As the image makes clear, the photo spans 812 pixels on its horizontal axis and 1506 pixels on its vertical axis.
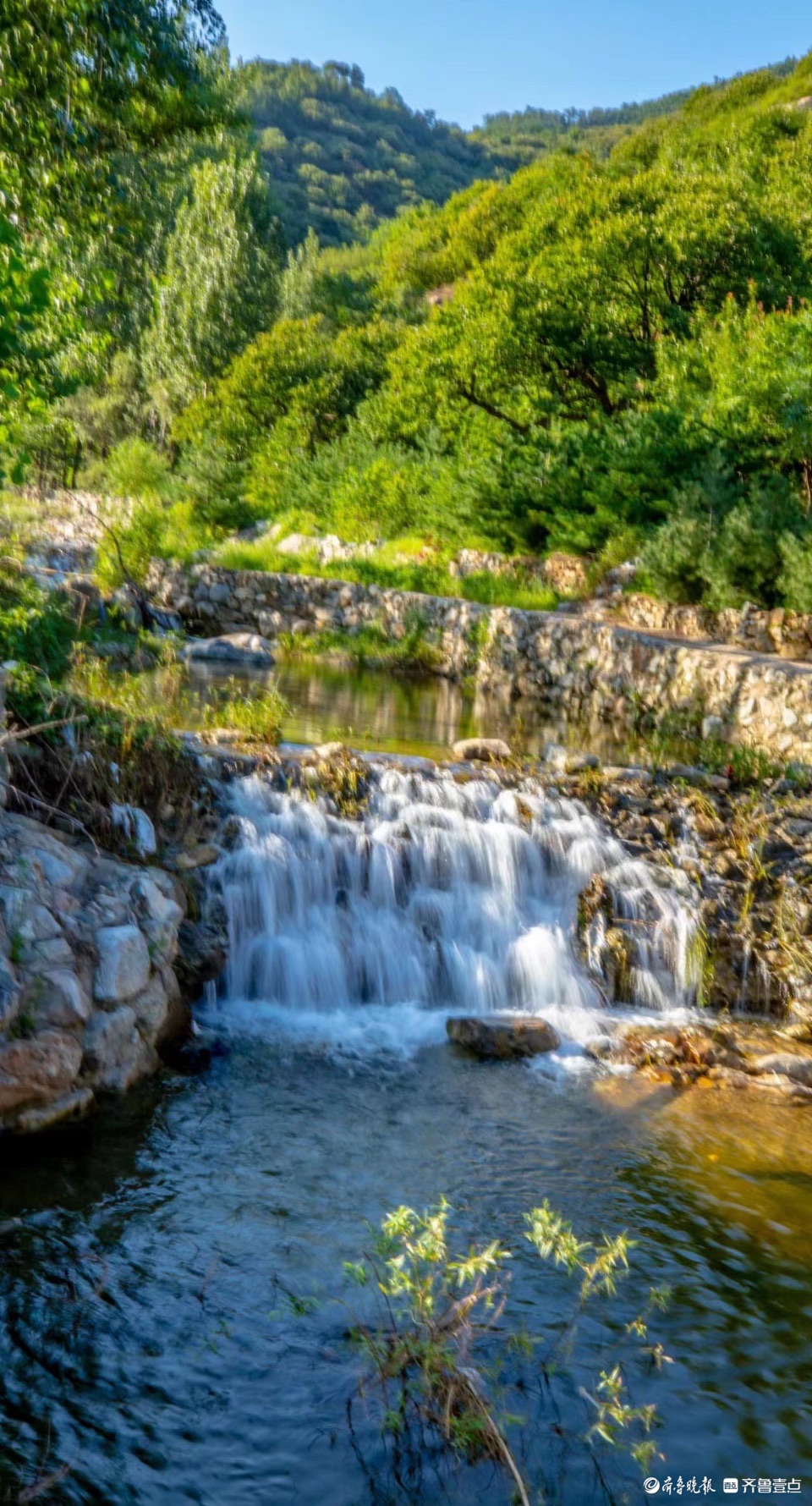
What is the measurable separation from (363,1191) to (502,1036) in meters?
1.98

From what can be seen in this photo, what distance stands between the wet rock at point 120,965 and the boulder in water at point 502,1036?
2045 millimetres

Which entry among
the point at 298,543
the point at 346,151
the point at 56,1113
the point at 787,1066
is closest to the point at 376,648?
the point at 298,543

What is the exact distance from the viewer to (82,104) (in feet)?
39.2

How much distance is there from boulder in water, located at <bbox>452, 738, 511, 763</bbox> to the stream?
1888 mm

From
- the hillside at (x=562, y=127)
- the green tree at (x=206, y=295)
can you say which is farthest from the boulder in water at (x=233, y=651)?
the hillside at (x=562, y=127)

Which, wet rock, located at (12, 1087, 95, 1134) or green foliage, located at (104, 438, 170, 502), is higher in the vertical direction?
green foliage, located at (104, 438, 170, 502)

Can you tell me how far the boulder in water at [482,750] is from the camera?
1066 centimetres

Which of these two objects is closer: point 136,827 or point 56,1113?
point 56,1113

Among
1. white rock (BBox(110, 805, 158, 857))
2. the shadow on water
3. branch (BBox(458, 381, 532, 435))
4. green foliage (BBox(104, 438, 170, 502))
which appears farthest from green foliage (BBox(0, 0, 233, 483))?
green foliage (BBox(104, 438, 170, 502))

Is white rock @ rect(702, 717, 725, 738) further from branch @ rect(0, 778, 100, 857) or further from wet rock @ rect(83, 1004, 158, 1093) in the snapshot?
wet rock @ rect(83, 1004, 158, 1093)

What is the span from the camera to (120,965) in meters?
5.93

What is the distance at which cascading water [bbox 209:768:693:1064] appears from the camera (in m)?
7.41

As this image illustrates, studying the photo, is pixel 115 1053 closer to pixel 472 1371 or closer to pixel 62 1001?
pixel 62 1001

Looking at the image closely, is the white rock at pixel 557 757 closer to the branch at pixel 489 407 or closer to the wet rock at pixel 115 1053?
the wet rock at pixel 115 1053
